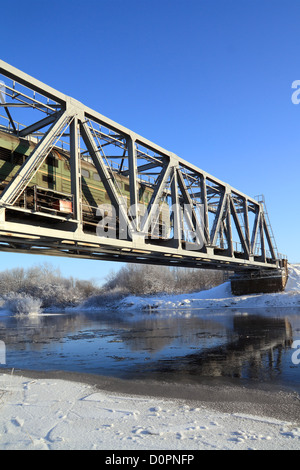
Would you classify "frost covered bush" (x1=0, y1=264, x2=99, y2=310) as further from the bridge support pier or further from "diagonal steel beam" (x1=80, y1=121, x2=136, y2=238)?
"diagonal steel beam" (x1=80, y1=121, x2=136, y2=238)

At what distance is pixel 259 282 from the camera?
44125 millimetres

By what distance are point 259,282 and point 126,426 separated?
4147 centimetres

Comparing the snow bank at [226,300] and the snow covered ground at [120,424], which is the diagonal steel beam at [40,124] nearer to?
the snow covered ground at [120,424]

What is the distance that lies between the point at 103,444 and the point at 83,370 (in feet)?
19.5

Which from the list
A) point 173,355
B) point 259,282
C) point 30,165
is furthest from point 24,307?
point 173,355

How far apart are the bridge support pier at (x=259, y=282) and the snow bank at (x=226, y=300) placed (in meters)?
1.09

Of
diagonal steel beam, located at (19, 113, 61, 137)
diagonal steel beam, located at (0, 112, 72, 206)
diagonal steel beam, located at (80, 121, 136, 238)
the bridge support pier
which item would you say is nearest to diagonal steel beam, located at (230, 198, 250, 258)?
the bridge support pier

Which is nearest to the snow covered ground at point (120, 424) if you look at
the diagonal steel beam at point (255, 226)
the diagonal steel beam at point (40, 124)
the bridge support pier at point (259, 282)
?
the diagonal steel beam at point (40, 124)

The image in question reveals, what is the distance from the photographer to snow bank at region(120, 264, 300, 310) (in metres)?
39.5

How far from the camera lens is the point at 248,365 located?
10328 mm

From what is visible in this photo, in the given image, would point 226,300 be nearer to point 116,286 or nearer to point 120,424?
point 116,286

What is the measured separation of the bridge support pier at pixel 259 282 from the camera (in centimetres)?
4325
